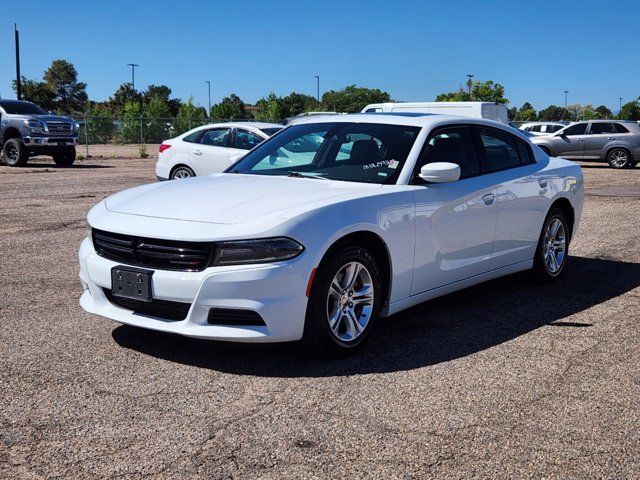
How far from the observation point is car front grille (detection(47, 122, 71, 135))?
23.0 meters

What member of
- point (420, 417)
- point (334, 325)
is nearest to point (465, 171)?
point (334, 325)

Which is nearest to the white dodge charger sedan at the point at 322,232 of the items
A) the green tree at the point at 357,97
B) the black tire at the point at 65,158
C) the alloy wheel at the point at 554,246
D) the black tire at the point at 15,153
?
the alloy wheel at the point at 554,246

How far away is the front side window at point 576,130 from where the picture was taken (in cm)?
2702

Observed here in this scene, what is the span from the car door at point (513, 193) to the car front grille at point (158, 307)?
2.81m

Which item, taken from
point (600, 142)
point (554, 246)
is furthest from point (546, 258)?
point (600, 142)

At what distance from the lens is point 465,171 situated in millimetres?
5992

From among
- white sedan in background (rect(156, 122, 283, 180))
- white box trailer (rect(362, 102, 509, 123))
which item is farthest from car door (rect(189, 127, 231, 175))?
white box trailer (rect(362, 102, 509, 123))

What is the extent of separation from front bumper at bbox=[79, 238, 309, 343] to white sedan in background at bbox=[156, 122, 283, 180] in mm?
10668

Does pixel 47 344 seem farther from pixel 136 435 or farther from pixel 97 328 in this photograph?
pixel 136 435

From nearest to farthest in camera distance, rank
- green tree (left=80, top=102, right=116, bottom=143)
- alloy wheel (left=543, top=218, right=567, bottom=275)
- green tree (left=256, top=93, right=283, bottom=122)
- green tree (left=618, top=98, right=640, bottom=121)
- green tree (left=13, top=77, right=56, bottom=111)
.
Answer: alloy wheel (left=543, top=218, right=567, bottom=275), green tree (left=80, top=102, right=116, bottom=143), green tree (left=256, top=93, right=283, bottom=122), green tree (left=13, top=77, right=56, bottom=111), green tree (left=618, top=98, right=640, bottom=121)

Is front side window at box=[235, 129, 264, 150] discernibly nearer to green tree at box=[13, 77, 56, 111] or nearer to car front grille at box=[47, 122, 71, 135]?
car front grille at box=[47, 122, 71, 135]

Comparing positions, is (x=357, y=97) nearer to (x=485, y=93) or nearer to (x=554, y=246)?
(x=485, y=93)

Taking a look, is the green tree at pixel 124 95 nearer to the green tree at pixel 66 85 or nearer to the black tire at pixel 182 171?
the green tree at pixel 66 85

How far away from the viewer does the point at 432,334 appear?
5.45 m
